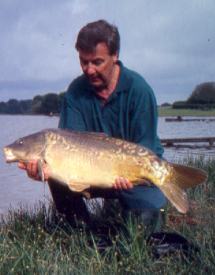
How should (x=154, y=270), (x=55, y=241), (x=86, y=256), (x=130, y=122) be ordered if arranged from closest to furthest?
1. (x=154, y=270)
2. (x=86, y=256)
3. (x=55, y=241)
4. (x=130, y=122)

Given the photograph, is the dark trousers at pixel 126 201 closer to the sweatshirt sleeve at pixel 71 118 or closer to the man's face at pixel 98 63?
the sweatshirt sleeve at pixel 71 118

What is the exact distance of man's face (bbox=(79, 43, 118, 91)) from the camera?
549 centimetres

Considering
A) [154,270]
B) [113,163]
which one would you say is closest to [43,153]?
[113,163]

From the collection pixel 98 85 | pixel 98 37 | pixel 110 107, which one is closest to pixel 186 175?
pixel 110 107

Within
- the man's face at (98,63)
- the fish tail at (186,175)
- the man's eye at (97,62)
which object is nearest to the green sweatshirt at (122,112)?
the man's face at (98,63)

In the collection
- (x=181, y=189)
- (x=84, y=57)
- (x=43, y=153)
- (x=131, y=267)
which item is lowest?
(x=131, y=267)

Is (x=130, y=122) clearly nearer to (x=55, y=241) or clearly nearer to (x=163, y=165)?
(x=163, y=165)

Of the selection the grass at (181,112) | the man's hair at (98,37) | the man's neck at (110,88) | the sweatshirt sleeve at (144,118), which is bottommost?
the grass at (181,112)

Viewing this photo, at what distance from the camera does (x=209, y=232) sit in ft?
16.1

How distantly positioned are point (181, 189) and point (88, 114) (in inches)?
48.9

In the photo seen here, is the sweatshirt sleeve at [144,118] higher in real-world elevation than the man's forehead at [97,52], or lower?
lower

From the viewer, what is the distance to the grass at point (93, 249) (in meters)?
4.33

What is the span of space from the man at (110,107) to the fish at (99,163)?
429 millimetres

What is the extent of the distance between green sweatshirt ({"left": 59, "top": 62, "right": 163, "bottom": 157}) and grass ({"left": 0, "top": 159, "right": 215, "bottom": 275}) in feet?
2.61
